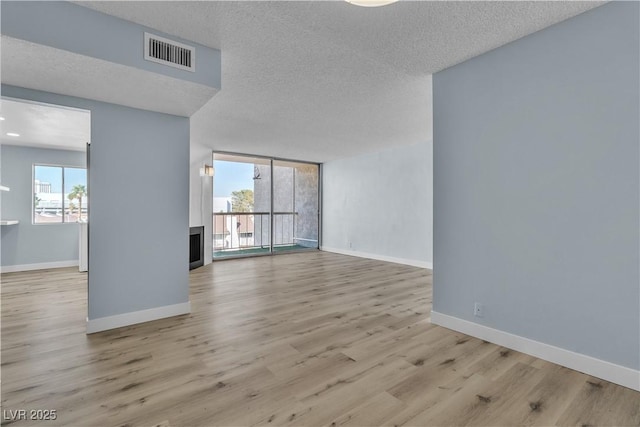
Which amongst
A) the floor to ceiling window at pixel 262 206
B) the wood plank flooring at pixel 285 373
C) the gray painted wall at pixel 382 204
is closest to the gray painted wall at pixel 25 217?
the wood plank flooring at pixel 285 373

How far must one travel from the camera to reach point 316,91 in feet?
11.0

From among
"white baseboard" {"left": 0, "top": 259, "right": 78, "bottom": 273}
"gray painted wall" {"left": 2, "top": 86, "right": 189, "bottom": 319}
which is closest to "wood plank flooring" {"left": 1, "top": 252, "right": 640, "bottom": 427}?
"gray painted wall" {"left": 2, "top": 86, "right": 189, "bottom": 319}

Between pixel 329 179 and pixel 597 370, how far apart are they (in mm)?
6651

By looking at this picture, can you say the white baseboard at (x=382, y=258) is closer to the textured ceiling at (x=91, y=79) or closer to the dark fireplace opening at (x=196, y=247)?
the dark fireplace opening at (x=196, y=247)

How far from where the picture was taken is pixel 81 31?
197 centimetres

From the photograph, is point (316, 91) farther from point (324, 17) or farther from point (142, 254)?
point (142, 254)

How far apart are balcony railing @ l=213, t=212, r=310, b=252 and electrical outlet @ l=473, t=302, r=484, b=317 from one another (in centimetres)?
550

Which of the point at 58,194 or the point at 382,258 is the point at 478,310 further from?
the point at 58,194

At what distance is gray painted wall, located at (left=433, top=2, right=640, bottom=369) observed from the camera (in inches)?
73.5

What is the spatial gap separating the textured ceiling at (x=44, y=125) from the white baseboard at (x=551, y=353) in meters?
3.86

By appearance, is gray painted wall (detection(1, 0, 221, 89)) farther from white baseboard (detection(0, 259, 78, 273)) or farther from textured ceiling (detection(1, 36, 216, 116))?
white baseboard (detection(0, 259, 78, 273))

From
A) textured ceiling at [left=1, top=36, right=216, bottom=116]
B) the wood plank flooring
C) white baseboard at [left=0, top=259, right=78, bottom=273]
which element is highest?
textured ceiling at [left=1, top=36, right=216, bottom=116]

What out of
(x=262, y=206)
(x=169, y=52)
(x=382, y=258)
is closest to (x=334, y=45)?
(x=169, y=52)

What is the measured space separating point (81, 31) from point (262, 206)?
603cm
